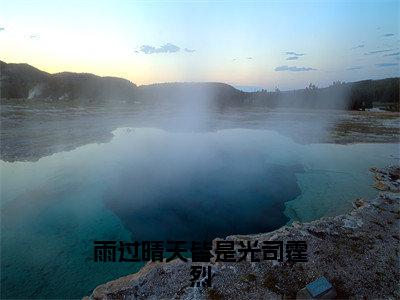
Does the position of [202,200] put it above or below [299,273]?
below

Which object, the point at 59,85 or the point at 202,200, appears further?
the point at 59,85

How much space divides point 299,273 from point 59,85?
94849mm

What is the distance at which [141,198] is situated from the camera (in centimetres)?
1286

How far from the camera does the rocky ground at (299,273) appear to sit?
670 cm

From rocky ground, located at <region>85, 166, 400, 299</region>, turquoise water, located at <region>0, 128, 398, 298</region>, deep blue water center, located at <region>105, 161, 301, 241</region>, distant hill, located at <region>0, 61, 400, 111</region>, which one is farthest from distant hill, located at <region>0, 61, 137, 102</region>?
rocky ground, located at <region>85, 166, 400, 299</region>

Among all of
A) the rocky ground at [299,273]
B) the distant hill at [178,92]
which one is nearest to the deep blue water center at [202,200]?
the rocky ground at [299,273]

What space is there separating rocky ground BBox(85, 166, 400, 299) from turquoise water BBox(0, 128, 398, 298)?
1403 mm

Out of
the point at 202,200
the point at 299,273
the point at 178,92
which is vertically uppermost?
the point at 178,92

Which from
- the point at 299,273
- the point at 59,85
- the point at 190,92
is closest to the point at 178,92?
the point at 190,92

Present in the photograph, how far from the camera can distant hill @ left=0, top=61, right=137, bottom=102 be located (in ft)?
263

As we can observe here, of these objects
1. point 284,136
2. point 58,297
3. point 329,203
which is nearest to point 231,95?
point 284,136

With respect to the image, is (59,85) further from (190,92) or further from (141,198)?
(141,198)

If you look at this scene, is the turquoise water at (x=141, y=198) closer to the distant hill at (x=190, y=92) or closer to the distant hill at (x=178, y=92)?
the distant hill at (x=178, y=92)

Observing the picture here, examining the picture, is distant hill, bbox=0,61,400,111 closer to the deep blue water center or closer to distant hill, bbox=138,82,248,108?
distant hill, bbox=138,82,248,108
